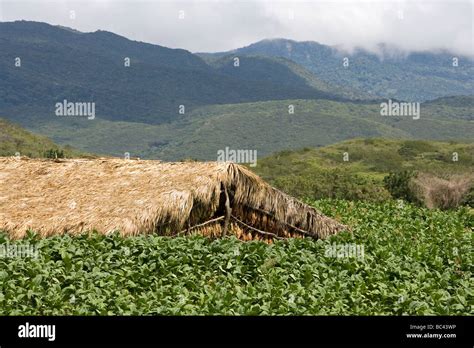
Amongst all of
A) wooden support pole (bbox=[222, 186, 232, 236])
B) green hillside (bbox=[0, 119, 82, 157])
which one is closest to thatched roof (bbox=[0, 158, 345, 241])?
wooden support pole (bbox=[222, 186, 232, 236])

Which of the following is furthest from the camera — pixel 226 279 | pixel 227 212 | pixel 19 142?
pixel 19 142

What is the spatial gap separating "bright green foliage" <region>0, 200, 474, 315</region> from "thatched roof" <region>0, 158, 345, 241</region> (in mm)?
1284

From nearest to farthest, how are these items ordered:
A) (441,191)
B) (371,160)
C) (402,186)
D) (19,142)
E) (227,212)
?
(227,212), (441,191), (402,186), (19,142), (371,160)

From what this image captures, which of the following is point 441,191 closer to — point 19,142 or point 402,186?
point 402,186

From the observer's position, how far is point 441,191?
186 ft

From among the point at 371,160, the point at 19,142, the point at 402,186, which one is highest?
the point at 19,142

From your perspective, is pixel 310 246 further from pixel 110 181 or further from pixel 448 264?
pixel 110 181

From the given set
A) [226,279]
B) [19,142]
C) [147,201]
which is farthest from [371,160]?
[226,279]

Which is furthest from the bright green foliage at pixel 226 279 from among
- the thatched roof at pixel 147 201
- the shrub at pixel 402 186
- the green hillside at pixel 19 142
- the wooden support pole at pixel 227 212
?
the green hillside at pixel 19 142

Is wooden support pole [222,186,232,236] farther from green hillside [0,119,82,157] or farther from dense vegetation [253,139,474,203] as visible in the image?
green hillside [0,119,82,157]

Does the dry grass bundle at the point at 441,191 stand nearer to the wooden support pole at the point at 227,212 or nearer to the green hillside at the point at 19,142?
the wooden support pole at the point at 227,212

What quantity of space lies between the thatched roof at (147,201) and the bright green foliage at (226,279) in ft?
4.21

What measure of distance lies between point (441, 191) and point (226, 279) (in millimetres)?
44669
